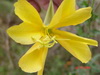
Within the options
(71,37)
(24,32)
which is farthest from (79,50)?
(24,32)

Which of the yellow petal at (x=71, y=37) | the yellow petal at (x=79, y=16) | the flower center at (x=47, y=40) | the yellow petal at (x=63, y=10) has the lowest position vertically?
the yellow petal at (x=71, y=37)

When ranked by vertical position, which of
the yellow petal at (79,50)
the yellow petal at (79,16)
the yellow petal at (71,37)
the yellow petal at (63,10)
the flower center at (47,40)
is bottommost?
the yellow petal at (79,50)

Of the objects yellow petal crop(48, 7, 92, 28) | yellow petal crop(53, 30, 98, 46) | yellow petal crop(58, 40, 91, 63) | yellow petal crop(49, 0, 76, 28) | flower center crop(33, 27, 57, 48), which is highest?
yellow petal crop(49, 0, 76, 28)

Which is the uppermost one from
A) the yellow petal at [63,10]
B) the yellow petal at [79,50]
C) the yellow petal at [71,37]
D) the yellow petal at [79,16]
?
the yellow petal at [63,10]

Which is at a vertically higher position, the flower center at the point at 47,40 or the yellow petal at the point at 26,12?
the yellow petal at the point at 26,12

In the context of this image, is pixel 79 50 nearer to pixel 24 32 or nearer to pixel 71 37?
Result: pixel 71 37

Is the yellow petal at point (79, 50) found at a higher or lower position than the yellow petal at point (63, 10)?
lower

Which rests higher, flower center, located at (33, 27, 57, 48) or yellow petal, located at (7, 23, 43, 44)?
yellow petal, located at (7, 23, 43, 44)
